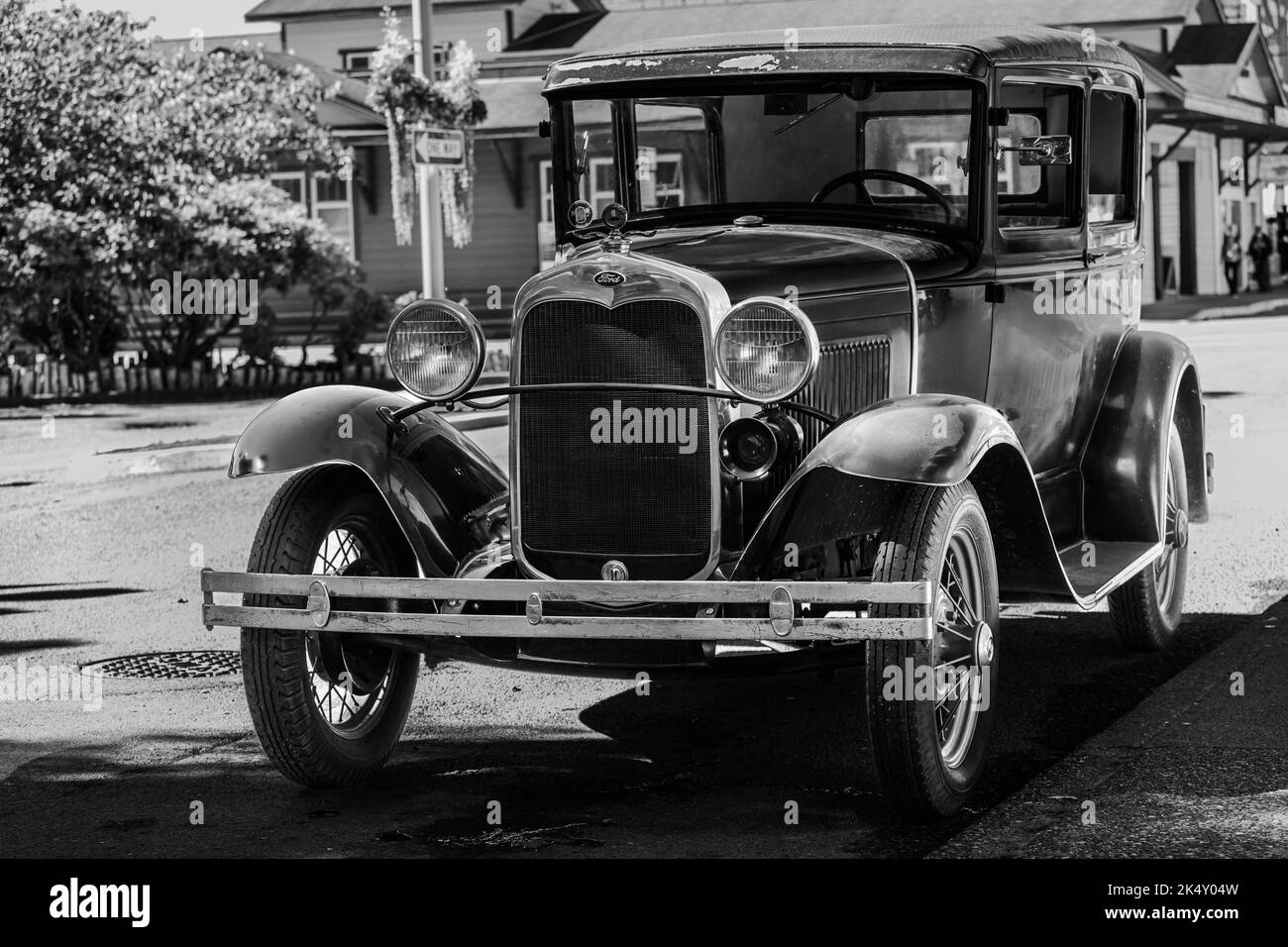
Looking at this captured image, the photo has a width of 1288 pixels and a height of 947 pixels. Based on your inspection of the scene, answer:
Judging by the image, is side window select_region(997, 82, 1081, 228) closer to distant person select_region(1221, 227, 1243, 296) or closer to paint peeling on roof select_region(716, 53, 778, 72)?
paint peeling on roof select_region(716, 53, 778, 72)

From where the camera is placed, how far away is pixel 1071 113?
6.55 meters

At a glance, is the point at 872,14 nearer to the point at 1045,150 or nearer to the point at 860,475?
the point at 1045,150

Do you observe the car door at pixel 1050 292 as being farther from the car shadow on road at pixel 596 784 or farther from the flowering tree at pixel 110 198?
the flowering tree at pixel 110 198

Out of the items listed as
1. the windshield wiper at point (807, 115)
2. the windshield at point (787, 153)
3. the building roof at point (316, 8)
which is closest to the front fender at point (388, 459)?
the windshield at point (787, 153)

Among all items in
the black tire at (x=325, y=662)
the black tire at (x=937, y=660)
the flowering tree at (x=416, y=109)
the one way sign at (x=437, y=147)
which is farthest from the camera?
the flowering tree at (x=416, y=109)

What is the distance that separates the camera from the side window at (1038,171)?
254 inches

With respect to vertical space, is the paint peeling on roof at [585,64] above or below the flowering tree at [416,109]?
below

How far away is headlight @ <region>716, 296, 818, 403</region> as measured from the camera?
485 cm

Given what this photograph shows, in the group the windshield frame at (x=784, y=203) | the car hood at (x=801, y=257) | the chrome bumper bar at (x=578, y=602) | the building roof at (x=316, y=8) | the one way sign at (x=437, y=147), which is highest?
the building roof at (x=316, y=8)

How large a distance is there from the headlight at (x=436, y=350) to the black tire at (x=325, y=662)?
1.39 ft

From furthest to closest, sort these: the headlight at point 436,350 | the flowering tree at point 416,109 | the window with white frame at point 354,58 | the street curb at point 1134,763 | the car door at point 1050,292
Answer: the window with white frame at point 354,58 → the flowering tree at point 416,109 → the car door at point 1050,292 → the headlight at point 436,350 → the street curb at point 1134,763
